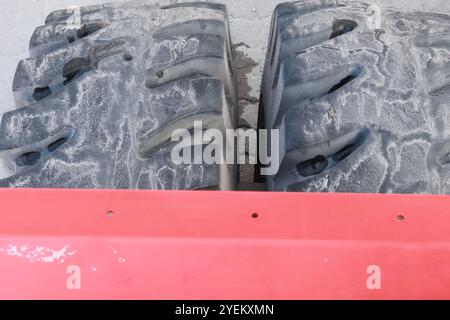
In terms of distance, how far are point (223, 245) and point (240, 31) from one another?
1.61 metres

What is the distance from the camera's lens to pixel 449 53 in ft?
3.92

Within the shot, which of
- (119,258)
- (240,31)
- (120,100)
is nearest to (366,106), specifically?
(120,100)

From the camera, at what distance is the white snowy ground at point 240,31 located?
2188 mm

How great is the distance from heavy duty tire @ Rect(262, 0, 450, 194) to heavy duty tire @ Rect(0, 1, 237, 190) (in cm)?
12

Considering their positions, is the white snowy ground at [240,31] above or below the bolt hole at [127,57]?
below

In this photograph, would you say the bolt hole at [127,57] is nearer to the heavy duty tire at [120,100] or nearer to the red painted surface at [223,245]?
the heavy duty tire at [120,100]

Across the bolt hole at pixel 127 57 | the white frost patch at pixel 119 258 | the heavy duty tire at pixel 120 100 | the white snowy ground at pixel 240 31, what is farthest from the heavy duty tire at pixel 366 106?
the white snowy ground at pixel 240 31

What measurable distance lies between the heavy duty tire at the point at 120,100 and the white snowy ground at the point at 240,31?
0.83m

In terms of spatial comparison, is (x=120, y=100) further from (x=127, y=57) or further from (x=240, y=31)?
(x=240, y=31)

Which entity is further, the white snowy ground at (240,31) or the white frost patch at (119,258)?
the white snowy ground at (240,31)

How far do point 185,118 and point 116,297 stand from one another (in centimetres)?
42

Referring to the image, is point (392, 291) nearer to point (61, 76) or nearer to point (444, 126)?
point (444, 126)

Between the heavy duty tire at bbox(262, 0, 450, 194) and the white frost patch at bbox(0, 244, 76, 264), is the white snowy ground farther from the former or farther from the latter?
the white frost patch at bbox(0, 244, 76, 264)
